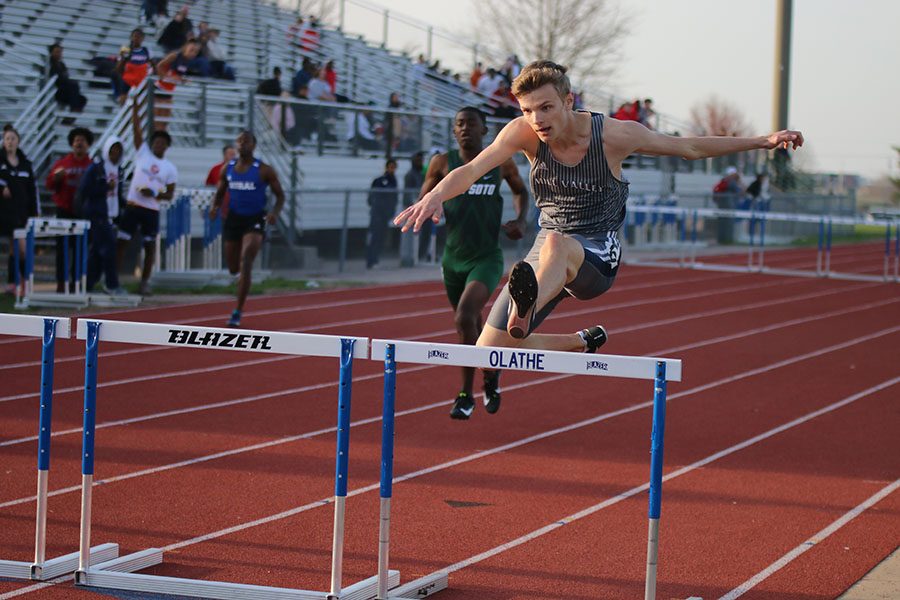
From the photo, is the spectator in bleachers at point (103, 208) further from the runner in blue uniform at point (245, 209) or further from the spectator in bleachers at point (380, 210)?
the spectator in bleachers at point (380, 210)

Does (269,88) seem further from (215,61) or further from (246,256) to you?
(246,256)

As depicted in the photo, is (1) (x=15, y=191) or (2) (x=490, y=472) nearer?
(2) (x=490, y=472)

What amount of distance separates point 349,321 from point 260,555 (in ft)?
27.9

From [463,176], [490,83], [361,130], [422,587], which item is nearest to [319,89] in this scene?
[361,130]

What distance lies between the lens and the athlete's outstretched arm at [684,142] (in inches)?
195

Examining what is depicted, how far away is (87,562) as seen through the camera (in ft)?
16.4

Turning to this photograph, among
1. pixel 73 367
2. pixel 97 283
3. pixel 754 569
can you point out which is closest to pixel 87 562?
pixel 754 569

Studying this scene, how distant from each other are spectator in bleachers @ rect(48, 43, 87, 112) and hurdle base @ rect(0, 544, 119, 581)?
14169 millimetres

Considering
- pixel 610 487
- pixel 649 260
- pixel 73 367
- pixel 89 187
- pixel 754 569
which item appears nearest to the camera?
pixel 754 569

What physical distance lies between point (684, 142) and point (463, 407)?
2819 millimetres

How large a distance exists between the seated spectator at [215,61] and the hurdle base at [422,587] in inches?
671

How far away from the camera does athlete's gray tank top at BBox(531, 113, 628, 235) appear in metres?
5.26

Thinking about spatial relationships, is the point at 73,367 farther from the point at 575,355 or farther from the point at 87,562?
the point at 575,355

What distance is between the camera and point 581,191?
210 inches
